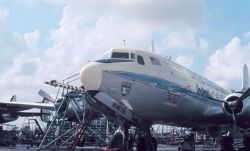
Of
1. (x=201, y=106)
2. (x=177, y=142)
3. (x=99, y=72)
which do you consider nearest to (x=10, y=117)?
(x=177, y=142)

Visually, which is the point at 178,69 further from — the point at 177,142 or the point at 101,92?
the point at 177,142

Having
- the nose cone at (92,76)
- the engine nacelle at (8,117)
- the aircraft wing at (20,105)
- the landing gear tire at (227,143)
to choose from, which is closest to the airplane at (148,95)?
the nose cone at (92,76)

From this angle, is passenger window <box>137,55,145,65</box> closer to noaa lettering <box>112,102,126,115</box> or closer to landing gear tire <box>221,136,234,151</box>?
noaa lettering <box>112,102,126,115</box>

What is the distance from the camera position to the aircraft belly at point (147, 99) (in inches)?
424

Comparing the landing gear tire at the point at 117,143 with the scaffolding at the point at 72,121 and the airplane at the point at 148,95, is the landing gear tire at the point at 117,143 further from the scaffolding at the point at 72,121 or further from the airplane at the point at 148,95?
the scaffolding at the point at 72,121

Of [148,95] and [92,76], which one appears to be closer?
[92,76]

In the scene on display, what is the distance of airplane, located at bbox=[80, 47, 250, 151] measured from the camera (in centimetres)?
1078

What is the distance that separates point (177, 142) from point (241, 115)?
25.8 meters

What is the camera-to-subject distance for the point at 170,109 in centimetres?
1286

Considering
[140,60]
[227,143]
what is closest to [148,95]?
[140,60]

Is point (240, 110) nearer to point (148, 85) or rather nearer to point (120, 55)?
point (148, 85)

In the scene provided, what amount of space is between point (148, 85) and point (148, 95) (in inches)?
12.4

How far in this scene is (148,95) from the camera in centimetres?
1162

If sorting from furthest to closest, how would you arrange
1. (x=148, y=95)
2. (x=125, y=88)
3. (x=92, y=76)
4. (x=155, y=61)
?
(x=155, y=61) → (x=148, y=95) → (x=125, y=88) → (x=92, y=76)
